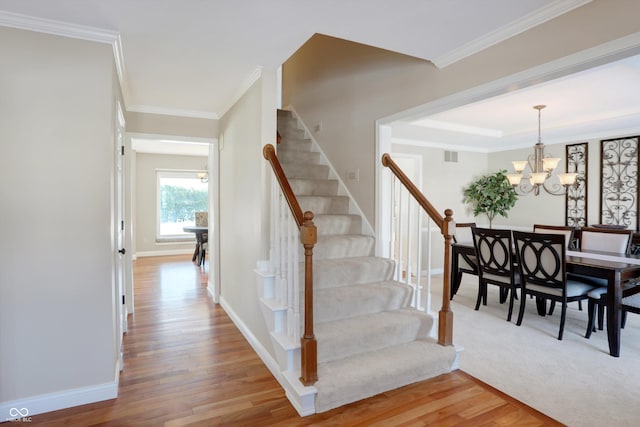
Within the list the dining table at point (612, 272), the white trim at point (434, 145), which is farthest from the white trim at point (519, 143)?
the dining table at point (612, 272)

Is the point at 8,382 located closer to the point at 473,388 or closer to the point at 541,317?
the point at 473,388

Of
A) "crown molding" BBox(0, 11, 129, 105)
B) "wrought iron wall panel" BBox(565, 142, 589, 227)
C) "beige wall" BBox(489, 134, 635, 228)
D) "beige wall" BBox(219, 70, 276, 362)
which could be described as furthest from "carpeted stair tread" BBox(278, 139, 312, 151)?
"wrought iron wall panel" BBox(565, 142, 589, 227)

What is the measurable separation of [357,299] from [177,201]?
721 centimetres

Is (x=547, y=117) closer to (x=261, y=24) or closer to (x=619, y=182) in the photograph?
(x=619, y=182)

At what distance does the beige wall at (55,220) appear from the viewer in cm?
207

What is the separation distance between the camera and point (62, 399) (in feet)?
7.15

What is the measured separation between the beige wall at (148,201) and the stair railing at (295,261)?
657 centimetres

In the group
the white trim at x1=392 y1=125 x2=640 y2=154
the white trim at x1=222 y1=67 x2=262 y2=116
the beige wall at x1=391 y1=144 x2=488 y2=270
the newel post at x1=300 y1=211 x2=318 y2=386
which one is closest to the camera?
the newel post at x1=300 y1=211 x2=318 y2=386


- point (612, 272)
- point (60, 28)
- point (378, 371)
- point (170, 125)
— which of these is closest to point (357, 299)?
point (378, 371)

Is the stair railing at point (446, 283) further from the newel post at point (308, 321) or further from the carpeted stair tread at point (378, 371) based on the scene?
the newel post at point (308, 321)

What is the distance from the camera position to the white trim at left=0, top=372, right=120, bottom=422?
2.08 metres

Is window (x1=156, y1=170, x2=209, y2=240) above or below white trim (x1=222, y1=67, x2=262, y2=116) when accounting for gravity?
below

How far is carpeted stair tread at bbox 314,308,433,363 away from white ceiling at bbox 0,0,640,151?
1.99 metres

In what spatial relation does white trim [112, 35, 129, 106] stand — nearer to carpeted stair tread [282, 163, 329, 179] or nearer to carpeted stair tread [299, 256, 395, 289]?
carpeted stair tread [282, 163, 329, 179]
